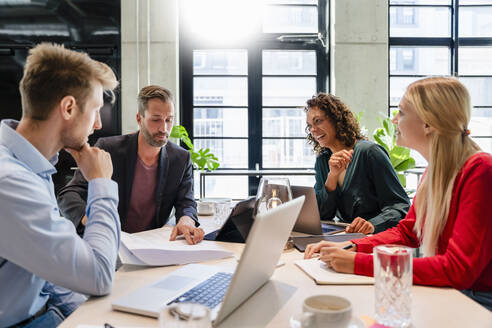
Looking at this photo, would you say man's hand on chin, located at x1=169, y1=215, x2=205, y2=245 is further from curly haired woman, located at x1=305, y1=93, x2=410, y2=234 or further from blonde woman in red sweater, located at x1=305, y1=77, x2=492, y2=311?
curly haired woman, located at x1=305, y1=93, x2=410, y2=234

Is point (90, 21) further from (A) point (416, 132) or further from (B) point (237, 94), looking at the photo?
(A) point (416, 132)

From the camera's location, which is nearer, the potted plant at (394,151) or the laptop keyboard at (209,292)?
the laptop keyboard at (209,292)

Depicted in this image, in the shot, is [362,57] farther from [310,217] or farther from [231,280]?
[231,280]

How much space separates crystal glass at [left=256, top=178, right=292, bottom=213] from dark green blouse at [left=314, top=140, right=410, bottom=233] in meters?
0.80

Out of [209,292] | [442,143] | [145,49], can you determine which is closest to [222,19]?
[145,49]

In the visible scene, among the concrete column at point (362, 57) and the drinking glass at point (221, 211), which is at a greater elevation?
the concrete column at point (362, 57)

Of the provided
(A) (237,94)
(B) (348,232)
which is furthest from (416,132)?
(A) (237,94)

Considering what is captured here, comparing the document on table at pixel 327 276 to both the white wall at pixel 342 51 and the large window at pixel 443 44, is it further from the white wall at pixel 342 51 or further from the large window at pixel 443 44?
the large window at pixel 443 44

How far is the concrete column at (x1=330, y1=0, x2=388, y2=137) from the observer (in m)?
4.42

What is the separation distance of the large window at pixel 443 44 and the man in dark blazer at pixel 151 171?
10.8 ft

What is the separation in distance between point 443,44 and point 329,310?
15.9ft

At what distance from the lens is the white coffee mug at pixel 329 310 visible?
665 mm

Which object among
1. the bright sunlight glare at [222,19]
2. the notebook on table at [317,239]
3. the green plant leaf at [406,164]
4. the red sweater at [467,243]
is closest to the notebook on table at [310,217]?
the notebook on table at [317,239]

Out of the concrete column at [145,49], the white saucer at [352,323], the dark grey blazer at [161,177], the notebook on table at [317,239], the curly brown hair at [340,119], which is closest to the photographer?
the white saucer at [352,323]
